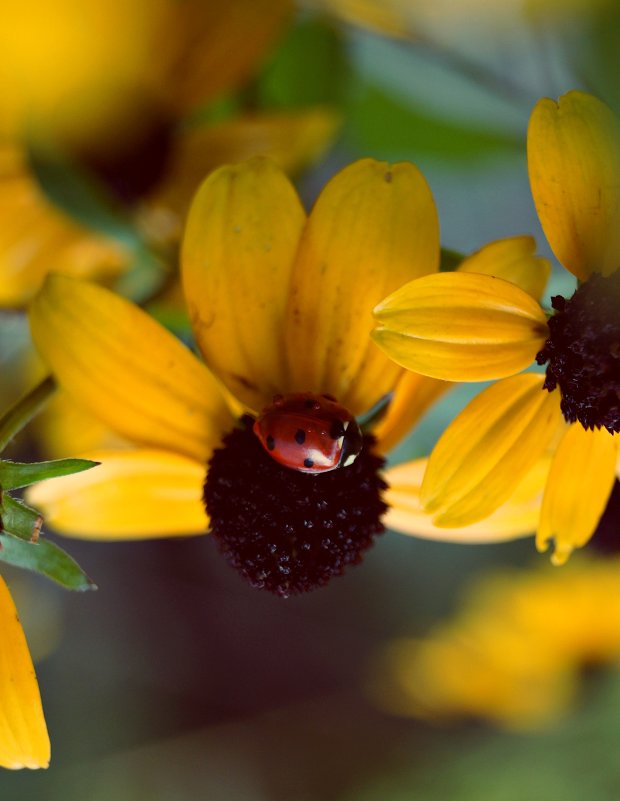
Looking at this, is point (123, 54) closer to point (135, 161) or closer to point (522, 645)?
point (135, 161)

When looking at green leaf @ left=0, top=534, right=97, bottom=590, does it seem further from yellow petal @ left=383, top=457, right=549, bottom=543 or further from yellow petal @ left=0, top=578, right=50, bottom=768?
yellow petal @ left=383, top=457, right=549, bottom=543

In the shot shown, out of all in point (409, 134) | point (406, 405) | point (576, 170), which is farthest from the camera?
point (409, 134)

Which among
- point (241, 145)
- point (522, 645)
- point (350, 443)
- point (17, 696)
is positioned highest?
point (241, 145)

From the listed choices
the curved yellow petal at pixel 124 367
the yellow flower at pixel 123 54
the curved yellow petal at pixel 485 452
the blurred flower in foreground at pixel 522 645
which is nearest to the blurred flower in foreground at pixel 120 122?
the yellow flower at pixel 123 54

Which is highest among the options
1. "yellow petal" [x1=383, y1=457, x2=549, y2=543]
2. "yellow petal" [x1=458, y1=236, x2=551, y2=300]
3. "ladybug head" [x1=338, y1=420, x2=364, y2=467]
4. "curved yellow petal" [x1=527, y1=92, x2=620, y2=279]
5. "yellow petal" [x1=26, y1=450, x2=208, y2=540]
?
"curved yellow petal" [x1=527, y1=92, x2=620, y2=279]

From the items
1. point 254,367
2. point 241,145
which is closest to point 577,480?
point 254,367

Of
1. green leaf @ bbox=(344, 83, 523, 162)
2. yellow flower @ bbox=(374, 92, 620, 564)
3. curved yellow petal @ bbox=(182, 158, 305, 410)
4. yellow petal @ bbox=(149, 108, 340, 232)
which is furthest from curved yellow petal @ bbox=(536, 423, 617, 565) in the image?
green leaf @ bbox=(344, 83, 523, 162)
